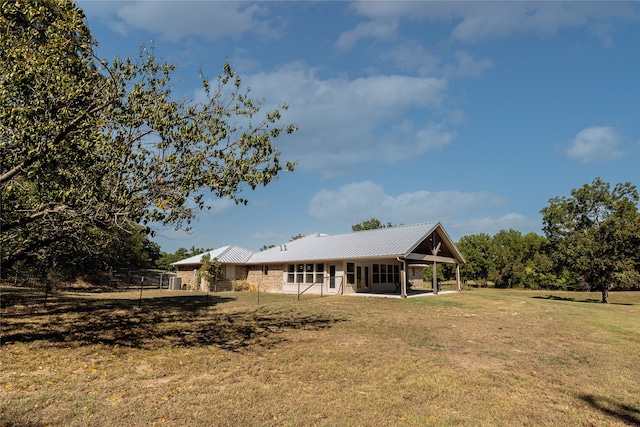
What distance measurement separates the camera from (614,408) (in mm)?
5504

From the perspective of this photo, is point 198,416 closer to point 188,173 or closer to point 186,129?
point 188,173

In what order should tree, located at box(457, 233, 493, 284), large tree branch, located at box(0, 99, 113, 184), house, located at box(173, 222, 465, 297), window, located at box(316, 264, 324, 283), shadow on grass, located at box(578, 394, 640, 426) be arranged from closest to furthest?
shadow on grass, located at box(578, 394, 640, 426), large tree branch, located at box(0, 99, 113, 184), house, located at box(173, 222, 465, 297), window, located at box(316, 264, 324, 283), tree, located at box(457, 233, 493, 284)

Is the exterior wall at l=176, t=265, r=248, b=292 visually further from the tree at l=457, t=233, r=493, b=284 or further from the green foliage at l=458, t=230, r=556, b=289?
the green foliage at l=458, t=230, r=556, b=289

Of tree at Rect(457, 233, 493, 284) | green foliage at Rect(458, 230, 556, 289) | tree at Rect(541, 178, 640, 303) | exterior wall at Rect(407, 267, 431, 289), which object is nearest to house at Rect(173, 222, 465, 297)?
exterior wall at Rect(407, 267, 431, 289)

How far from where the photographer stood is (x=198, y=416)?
4871 millimetres

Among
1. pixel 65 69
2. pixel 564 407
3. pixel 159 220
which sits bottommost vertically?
pixel 564 407

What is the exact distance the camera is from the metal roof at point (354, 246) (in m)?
23.9

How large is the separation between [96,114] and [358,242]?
69.7 feet

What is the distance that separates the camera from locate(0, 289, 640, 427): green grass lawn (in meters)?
5.03

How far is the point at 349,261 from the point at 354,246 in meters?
1.23

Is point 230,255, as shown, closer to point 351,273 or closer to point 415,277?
point 351,273

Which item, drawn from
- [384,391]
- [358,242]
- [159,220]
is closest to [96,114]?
[159,220]

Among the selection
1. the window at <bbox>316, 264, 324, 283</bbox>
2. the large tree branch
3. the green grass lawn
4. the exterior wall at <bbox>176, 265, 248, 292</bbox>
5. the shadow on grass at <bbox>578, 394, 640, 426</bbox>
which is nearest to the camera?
the green grass lawn

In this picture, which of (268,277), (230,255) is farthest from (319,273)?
(230,255)
